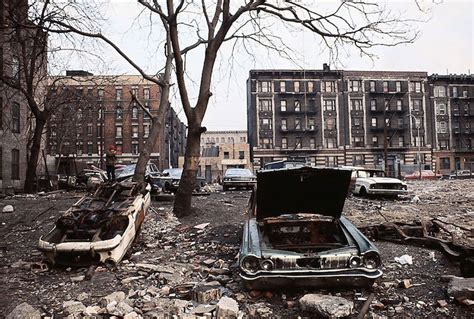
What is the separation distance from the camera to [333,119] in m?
64.6

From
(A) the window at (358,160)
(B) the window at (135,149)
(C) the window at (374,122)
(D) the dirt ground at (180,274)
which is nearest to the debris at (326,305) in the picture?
(D) the dirt ground at (180,274)

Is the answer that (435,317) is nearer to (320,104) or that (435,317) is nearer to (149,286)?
(149,286)

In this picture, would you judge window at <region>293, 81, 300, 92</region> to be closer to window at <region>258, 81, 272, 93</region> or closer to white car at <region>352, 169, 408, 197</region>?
→ window at <region>258, 81, 272, 93</region>

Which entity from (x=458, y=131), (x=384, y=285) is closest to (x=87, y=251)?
(x=384, y=285)

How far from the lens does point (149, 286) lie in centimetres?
580

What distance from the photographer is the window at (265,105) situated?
64.1 meters

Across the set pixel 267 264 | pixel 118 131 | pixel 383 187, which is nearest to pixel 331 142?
pixel 118 131

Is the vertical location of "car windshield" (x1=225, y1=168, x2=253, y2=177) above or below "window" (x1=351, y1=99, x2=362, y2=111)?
below

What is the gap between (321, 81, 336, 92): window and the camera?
2547 inches

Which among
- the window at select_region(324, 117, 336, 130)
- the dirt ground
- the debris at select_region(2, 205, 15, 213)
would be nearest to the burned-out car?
the dirt ground

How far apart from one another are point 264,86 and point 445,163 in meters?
34.5

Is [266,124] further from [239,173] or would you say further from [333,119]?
[239,173]

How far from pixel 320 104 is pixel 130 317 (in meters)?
63.0

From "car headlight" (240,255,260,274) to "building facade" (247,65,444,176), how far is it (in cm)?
5815
